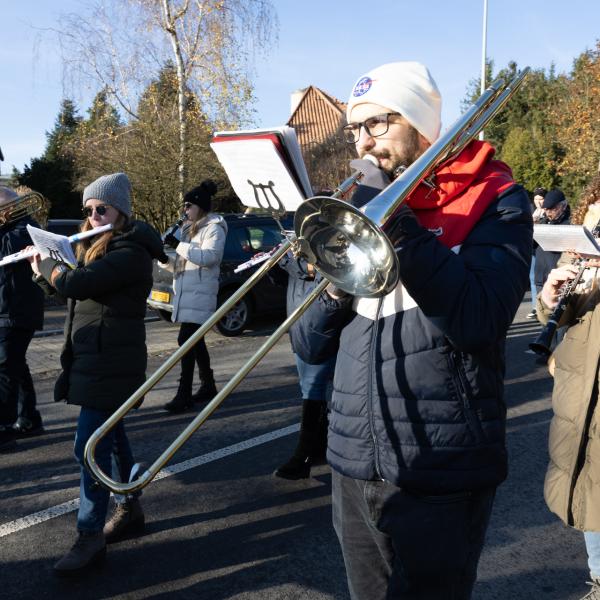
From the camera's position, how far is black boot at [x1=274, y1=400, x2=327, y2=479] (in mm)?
4242

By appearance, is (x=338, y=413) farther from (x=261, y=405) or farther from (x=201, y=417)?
(x=261, y=405)

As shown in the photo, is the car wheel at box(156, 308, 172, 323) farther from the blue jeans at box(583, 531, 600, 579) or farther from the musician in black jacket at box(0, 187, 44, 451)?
the blue jeans at box(583, 531, 600, 579)

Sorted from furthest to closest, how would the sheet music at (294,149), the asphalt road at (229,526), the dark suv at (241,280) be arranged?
the dark suv at (241,280) → the asphalt road at (229,526) → the sheet music at (294,149)

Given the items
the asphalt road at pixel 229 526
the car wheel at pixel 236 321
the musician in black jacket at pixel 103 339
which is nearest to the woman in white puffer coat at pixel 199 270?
the asphalt road at pixel 229 526

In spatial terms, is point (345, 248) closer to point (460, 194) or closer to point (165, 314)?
point (460, 194)

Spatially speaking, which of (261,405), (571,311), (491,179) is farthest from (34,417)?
(491,179)

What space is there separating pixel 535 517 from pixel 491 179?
2708 mm

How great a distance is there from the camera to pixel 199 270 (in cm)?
607

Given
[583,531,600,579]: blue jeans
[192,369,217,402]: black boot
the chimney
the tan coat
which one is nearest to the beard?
the tan coat

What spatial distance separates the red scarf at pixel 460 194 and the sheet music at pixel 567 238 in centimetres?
70

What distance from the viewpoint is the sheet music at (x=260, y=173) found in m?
2.25

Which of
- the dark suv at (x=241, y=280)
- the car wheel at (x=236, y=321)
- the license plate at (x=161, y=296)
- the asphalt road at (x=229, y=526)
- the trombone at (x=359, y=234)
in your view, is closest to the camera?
the trombone at (x=359, y=234)

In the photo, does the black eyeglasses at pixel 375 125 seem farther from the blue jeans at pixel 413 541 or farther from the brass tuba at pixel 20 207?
the brass tuba at pixel 20 207

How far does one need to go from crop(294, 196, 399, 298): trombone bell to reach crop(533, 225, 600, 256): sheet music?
1010 millimetres
